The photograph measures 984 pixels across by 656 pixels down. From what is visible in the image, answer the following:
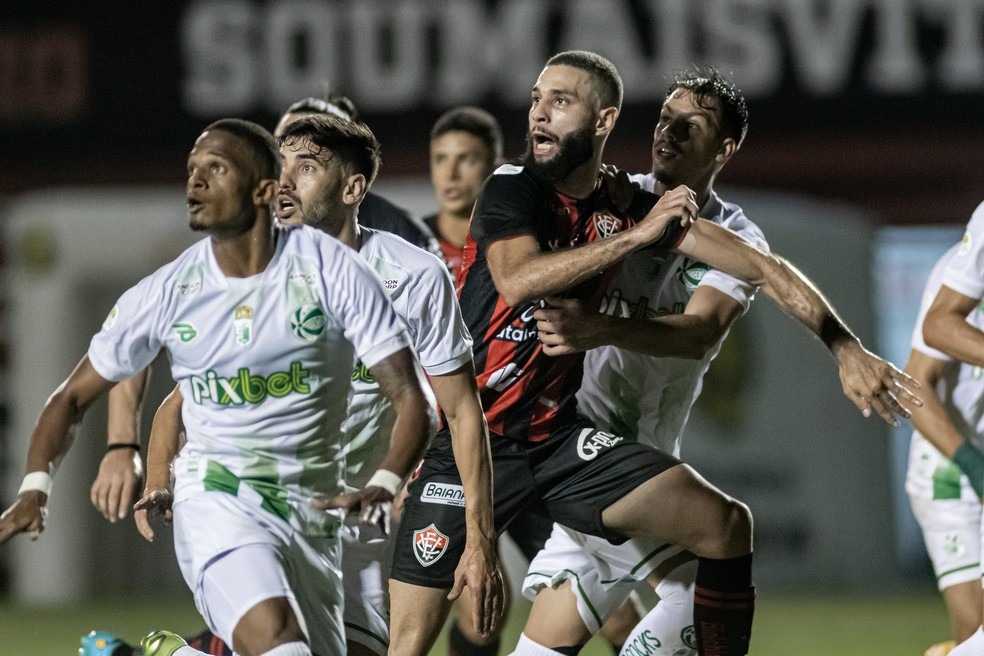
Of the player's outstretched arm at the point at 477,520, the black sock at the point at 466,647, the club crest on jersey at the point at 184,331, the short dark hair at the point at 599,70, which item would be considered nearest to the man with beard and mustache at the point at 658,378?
the short dark hair at the point at 599,70

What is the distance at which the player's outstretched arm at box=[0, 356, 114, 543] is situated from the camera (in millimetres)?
4574

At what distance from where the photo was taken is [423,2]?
1452 centimetres

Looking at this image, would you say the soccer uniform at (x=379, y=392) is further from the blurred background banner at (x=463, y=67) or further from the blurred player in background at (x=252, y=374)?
the blurred background banner at (x=463, y=67)

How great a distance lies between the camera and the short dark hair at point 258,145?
4.60 metres

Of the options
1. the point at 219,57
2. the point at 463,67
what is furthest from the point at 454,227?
the point at 219,57

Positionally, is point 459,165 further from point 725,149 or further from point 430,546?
point 430,546

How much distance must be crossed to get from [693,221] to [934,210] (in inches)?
445

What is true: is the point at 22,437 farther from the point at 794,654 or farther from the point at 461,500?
the point at 461,500

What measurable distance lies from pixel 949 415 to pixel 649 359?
1251mm

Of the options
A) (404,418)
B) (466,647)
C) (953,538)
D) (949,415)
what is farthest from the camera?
(466,647)

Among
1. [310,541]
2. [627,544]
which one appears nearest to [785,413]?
[627,544]

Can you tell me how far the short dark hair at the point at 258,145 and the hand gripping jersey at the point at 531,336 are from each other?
0.99m

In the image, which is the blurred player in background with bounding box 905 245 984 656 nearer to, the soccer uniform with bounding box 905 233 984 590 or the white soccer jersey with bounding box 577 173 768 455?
the soccer uniform with bounding box 905 233 984 590

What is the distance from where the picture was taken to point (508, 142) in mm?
A: 14578
